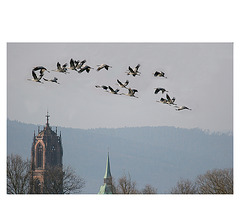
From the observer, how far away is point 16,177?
106 ft

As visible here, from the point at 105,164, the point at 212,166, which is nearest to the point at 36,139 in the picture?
the point at 105,164

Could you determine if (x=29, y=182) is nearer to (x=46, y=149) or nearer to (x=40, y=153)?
(x=46, y=149)

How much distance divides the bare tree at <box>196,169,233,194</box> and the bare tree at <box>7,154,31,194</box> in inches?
344

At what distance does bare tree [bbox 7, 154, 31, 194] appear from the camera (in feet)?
98.5

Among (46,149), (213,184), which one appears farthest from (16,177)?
(46,149)

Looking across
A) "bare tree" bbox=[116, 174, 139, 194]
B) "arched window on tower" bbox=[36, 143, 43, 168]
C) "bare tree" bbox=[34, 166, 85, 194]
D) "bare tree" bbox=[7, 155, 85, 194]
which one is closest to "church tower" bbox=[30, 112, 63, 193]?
"arched window on tower" bbox=[36, 143, 43, 168]

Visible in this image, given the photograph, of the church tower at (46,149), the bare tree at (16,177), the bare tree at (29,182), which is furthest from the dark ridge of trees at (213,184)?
the church tower at (46,149)

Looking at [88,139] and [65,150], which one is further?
[65,150]

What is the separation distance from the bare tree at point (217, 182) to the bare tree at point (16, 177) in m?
8.74

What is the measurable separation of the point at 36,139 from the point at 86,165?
11.2m

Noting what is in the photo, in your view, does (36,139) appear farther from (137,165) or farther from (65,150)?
(137,165)

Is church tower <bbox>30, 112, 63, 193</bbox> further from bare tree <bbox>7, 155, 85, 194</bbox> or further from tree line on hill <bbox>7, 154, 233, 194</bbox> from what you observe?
tree line on hill <bbox>7, 154, 233, 194</bbox>

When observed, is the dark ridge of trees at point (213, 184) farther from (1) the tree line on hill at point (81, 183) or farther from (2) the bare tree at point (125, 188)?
(2) the bare tree at point (125, 188)
